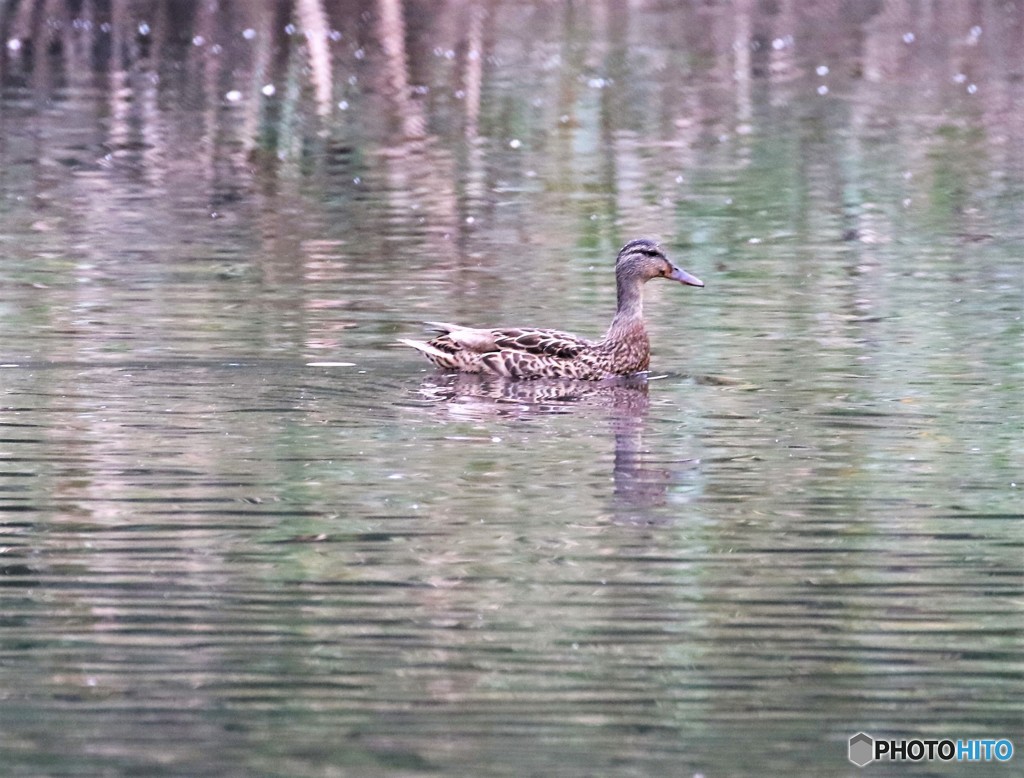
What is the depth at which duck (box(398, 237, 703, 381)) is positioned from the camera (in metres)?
11.8

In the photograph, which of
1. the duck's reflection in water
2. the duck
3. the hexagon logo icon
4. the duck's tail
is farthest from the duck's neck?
the hexagon logo icon

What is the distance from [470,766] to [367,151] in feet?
57.7

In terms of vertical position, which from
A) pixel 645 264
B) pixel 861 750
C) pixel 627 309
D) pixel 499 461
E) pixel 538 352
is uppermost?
pixel 645 264

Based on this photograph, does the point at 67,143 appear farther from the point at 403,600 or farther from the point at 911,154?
the point at 403,600

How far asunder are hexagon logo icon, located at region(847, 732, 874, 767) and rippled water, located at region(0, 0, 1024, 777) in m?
0.03

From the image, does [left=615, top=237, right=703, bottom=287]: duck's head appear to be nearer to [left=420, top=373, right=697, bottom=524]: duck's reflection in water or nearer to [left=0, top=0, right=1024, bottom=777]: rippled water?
[left=0, top=0, right=1024, bottom=777]: rippled water

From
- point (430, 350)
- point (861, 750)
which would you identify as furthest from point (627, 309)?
point (861, 750)

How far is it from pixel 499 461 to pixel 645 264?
11.3 ft

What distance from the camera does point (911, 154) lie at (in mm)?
22109

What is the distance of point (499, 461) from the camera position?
31.2 ft

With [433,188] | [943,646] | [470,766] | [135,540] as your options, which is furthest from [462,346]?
[433,188]

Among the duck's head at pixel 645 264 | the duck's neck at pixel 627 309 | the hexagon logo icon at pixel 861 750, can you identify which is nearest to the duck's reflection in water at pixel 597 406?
the duck's neck at pixel 627 309

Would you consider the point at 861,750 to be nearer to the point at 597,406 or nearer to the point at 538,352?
the point at 597,406

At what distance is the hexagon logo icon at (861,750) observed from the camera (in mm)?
5750
